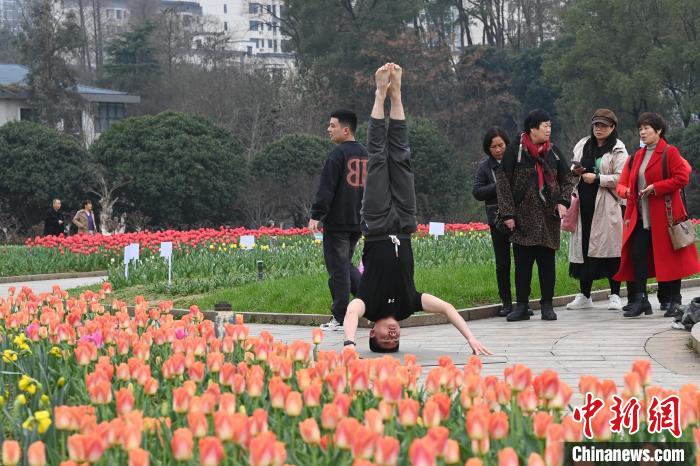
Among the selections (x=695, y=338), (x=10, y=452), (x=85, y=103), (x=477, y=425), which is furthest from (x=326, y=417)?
(x=85, y=103)

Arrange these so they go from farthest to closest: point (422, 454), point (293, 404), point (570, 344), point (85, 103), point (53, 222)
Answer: point (85, 103) → point (53, 222) → point (570, 344) → point (293, 404) → point (422, 454)

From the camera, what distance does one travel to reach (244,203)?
4525 centimetres

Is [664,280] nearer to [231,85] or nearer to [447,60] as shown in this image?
[231,85]

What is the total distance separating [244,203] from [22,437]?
133 feet

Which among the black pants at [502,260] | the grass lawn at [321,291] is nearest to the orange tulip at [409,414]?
the black pants at [502,260]

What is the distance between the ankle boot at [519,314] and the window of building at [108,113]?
55.6m

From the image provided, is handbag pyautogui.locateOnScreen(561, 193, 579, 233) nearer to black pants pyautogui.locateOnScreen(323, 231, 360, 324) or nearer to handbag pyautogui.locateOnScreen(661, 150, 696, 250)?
handbag pyautogui.locateOnScreen(661, 150, 696, 250)

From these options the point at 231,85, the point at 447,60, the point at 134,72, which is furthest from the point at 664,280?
the point at 134,72

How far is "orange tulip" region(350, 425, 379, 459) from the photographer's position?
3.83 m

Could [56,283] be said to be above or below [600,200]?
below

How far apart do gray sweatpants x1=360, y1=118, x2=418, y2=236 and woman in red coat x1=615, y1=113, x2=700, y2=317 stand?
130 inches

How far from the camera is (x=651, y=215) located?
11750mm

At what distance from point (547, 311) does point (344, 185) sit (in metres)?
2.27

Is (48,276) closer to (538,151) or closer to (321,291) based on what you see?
(321,291)
